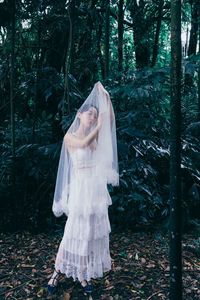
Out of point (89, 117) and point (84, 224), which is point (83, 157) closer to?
point (89, 117)

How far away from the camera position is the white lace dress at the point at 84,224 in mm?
3432

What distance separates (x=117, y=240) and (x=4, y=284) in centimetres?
173

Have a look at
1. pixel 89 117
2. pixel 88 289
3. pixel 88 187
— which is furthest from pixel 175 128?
pixel 88 289

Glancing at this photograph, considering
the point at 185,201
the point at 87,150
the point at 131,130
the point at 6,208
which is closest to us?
the point at 87,150

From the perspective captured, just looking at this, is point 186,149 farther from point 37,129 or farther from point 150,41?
point 150,41

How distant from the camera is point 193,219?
580 centimetres

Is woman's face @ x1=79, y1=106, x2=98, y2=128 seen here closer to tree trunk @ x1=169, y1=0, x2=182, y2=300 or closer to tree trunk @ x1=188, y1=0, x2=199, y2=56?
tree trunk @ x1=169, y1=0, x2=182, y2=300

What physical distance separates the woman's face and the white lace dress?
0.23 m

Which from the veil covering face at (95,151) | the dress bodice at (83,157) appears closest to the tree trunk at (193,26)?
the veil covering face at (95,151)

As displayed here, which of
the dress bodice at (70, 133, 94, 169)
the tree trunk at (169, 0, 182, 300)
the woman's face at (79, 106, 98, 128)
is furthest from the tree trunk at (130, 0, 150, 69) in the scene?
the tree trunk at (169, 0, 182, 300)

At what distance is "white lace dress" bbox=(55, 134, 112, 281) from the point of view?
3432mm

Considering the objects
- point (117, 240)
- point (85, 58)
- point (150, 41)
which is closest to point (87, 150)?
point (117, 240)

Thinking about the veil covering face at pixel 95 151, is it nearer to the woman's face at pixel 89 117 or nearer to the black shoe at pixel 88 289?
the woman's face at pixel 89 117

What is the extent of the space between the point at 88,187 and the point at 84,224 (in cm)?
34
